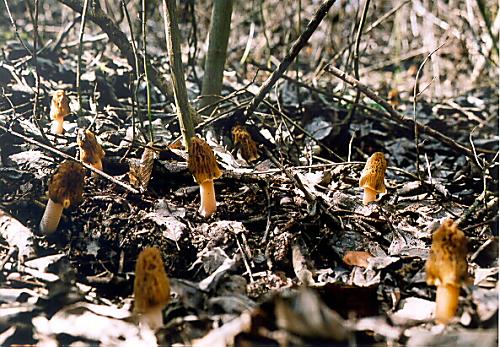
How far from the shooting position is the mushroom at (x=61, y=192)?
250cm

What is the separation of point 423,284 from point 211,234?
1027 millimetres

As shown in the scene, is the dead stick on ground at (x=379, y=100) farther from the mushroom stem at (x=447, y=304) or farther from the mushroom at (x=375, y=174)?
the mushroom stem at (x=447, y=304)

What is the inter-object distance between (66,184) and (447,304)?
1.79 meters

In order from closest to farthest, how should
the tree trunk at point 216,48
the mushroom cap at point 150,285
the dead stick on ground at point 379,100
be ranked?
the mushroom cap at point 150,285 → the dead stick on ground at point 379,100 → the tree trunk at point 216,48

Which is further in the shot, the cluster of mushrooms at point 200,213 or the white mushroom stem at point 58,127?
the white mushroom stem at point 58,127

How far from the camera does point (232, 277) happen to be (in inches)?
89.4

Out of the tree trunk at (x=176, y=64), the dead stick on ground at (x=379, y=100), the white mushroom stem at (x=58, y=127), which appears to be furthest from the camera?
the white mushroom stem at (x=58, y=127)

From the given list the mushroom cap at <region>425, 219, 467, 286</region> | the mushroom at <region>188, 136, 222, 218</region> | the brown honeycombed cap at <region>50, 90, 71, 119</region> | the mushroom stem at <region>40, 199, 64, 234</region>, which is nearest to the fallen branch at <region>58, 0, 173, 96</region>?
the brown honeycombed cap at <region>50, 90, 71, 119</region>

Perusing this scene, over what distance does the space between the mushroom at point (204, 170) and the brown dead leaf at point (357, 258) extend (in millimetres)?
741

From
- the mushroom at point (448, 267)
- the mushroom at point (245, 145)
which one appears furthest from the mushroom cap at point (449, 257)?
the mushroom at point (245, 145)

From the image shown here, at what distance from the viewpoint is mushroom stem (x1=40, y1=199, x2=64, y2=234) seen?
2.55m

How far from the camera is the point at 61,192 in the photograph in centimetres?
250

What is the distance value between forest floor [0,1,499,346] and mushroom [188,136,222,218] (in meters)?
0.08

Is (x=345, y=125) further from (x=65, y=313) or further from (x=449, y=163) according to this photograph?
(x=65, y=313)
